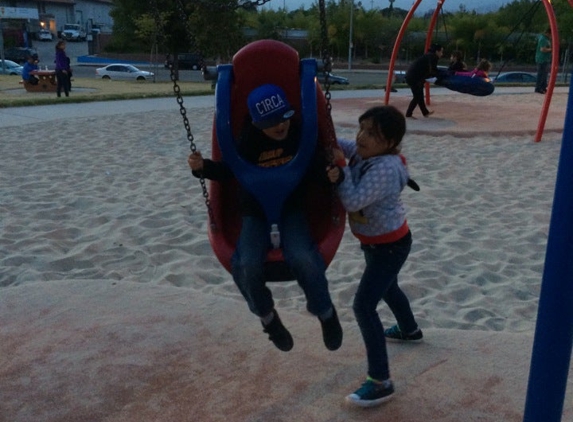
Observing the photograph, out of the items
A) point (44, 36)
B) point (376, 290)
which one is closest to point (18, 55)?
point (44, 36)

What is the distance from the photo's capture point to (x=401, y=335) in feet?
10.2

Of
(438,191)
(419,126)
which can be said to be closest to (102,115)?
(419,126)

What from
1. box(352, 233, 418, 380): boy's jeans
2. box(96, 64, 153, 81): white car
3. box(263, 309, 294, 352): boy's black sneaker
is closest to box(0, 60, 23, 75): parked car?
box(96, 64, 153, 81): white car

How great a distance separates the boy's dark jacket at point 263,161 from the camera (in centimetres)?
271

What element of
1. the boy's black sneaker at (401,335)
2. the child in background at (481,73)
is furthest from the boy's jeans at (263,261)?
the child in background at (481,73)

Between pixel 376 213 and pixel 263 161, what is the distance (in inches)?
21.8

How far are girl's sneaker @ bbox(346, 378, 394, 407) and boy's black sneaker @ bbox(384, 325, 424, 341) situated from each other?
0.52 metres

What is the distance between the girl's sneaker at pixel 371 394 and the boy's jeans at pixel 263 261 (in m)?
0.35

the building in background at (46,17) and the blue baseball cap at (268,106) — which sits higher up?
the building in background at (46,17)

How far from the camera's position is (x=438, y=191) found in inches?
244

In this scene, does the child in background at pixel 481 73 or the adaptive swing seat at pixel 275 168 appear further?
the child in background at pixel 481 73

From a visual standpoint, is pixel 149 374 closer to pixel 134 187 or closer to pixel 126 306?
pixel 126 306

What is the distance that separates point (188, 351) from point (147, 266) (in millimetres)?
1374

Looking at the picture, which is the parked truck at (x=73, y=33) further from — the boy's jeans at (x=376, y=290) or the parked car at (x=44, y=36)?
the boy's jeans at (x=376, y=290)
